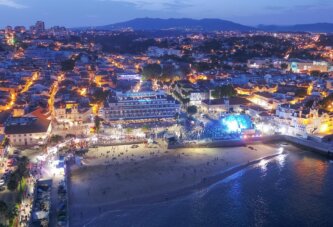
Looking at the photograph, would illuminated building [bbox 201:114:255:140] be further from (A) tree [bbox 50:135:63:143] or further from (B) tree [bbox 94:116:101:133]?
(A) tree [bbox 50:135:63:143]

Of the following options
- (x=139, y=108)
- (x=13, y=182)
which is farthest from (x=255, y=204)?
(x=139, y=108)

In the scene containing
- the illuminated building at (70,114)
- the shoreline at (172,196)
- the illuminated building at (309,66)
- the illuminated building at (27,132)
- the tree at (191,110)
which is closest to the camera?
the shoreline at (172,196)

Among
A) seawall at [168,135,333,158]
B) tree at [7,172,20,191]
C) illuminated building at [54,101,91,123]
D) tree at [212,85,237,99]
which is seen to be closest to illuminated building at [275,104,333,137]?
seawall at [168,135,333,158]

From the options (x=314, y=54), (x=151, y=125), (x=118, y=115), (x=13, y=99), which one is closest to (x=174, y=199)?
(x=151, y=125)

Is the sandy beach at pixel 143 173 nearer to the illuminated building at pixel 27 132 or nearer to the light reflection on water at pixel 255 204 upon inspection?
the light reflection on water at pixel 255 204

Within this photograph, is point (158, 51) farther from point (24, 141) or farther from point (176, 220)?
point (176, 220)

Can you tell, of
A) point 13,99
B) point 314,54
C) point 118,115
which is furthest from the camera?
point 314,54

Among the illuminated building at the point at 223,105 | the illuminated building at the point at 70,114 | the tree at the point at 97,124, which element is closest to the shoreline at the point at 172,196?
the tree at the point at 97,124
